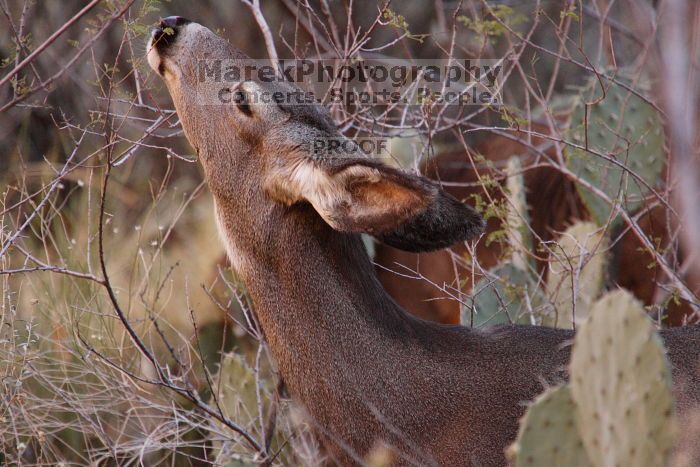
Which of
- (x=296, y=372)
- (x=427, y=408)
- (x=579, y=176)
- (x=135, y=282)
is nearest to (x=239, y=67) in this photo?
(x=296, y=372)

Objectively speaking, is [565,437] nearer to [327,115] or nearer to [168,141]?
[327,115]

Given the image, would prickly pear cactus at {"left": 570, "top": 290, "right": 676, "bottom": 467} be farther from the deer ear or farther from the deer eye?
the deer eye

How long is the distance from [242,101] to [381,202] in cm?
97

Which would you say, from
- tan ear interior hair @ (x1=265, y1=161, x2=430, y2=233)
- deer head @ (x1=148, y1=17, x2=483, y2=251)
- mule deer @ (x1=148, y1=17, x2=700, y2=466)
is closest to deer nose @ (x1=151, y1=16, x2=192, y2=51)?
deer head @ (x1=148, y1=17, x2=483, y2=251)

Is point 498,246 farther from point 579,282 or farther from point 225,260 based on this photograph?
point 225,260

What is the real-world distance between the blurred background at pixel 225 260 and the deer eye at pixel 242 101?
1.68 feet

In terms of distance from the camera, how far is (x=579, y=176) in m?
5.63

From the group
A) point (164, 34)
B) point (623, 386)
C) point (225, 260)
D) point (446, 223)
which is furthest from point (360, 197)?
point (225, 260)

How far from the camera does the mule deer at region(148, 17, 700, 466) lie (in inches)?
130

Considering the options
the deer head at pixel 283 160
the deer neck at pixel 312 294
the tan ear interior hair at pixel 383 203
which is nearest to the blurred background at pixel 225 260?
the deer head at pixel 283 160

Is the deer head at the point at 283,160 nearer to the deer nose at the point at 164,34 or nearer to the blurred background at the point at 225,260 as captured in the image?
the deer nose at the point at 164,34

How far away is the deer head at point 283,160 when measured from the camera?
320 centimetres

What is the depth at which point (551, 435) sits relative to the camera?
8.24 ft

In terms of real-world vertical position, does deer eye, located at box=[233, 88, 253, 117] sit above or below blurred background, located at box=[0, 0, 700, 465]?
above
